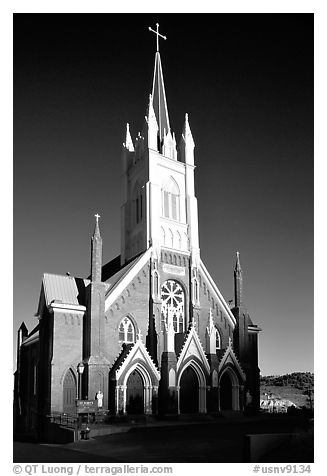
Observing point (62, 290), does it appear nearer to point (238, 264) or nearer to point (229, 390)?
point (229, 390)

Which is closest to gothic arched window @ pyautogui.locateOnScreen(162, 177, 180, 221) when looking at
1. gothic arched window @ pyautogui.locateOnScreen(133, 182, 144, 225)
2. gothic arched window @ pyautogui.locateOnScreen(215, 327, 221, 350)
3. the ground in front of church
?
gothic arched window @ pyautogui.locateOnScreen(133, 182, 144, 225)

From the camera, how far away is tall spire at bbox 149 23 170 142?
45.9 meters

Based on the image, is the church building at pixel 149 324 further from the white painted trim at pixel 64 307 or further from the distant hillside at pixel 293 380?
the distant hillside at pixel 293 380

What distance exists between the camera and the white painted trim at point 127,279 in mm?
35688

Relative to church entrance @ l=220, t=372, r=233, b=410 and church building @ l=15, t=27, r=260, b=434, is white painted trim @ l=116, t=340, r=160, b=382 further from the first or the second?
church entrance @ l=220, t=372, r=233, b=410

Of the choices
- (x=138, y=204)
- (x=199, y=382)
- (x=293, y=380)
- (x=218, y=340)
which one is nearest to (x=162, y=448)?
(x=199, y=382)

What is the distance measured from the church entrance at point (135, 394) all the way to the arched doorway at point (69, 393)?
3291 mm

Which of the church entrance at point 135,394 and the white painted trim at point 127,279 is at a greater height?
the white painted trim at point 127,279

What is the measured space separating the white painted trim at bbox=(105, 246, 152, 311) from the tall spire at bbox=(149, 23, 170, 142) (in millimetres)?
11341

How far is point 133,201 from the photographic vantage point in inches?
1737

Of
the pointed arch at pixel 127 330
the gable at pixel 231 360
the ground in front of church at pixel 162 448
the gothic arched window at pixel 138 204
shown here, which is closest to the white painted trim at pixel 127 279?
the pointed arch at pixel 127 330

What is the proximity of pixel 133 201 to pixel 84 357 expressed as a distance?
14.8 meters

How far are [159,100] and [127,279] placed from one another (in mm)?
18606

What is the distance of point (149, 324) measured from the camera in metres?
37.2
